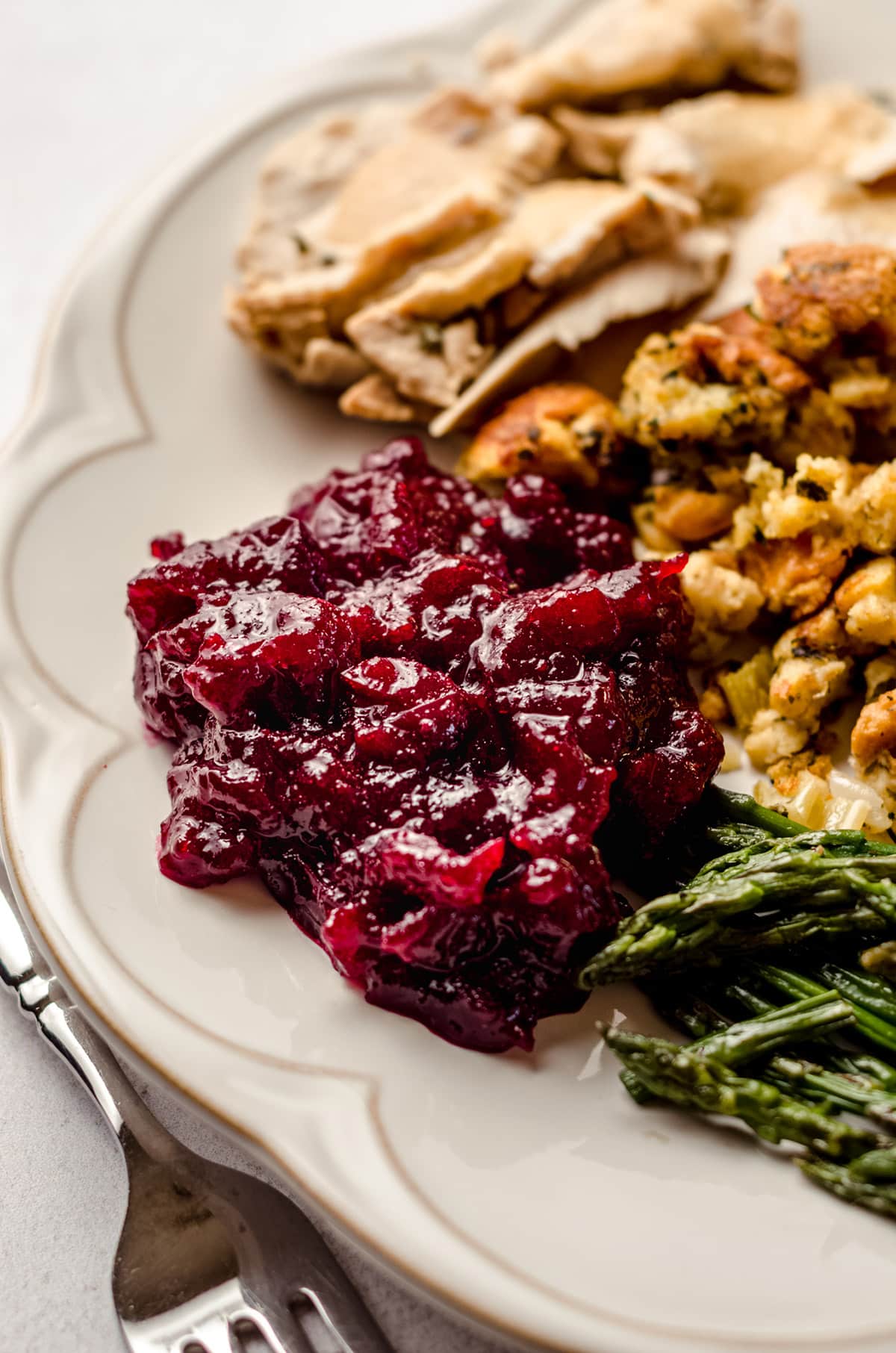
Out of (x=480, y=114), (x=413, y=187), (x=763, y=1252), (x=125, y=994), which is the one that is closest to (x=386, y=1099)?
(x=125, y=994)

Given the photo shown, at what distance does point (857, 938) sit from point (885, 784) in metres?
0.64

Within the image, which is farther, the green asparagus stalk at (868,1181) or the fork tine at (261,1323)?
the fork tine at (261,1323)

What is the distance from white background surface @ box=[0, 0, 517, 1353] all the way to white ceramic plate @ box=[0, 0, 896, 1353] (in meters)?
0.46

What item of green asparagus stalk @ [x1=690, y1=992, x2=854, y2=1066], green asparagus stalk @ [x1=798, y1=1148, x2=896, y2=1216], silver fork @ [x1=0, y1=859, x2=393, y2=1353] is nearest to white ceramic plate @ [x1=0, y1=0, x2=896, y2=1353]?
green asparagus stalk @ [x1=798, y1=1148, x2=896, y2=1216]

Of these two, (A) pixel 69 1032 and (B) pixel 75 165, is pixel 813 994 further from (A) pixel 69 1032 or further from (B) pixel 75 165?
(B) pixel 75 165

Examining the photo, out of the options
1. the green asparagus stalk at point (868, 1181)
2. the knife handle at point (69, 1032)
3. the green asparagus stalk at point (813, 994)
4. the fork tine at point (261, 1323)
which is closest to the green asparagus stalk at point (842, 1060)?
the green asparagus stalk at point (813, 994)

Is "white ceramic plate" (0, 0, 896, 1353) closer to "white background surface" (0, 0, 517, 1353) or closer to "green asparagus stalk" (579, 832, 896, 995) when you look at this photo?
"green asparagus stalk" (579, 832, 896, 995)

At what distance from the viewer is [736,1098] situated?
9.63 feet

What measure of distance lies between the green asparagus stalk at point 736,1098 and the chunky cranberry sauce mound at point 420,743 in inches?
12.0

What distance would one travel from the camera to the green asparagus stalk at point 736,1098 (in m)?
2.90

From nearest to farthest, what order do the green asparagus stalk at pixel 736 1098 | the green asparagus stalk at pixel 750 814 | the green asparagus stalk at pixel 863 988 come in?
1. the green asparagus stalk at pixel 736 1098
2. the green asparagus stalk at pixel 863 988
3. the green asparagus stalk at pixel 750 814

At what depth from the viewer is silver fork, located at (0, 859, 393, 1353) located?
3006mm

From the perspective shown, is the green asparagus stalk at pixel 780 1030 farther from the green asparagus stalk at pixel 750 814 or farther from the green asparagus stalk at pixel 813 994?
the green asparagus stalk at pixel 750 814

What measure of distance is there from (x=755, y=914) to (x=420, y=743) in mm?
1031
